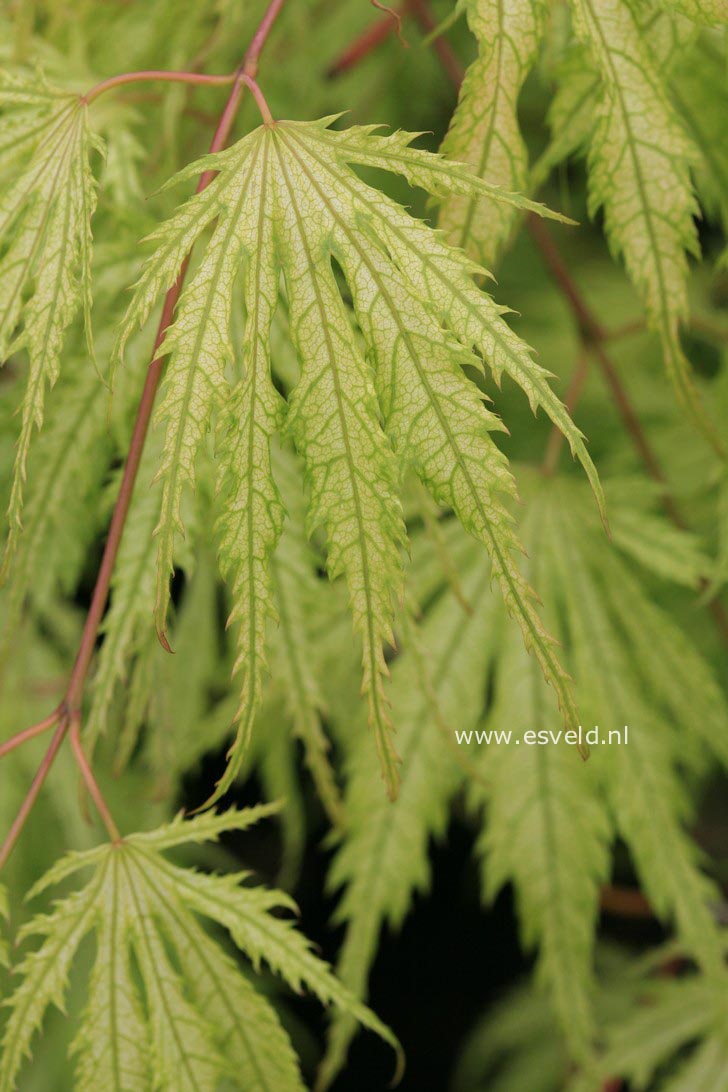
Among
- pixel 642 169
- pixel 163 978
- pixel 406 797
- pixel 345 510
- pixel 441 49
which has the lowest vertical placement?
pixel 163 978

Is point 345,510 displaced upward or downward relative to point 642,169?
downward

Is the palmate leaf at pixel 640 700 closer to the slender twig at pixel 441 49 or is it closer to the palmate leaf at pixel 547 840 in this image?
the palmate leaf at pixel 547 840

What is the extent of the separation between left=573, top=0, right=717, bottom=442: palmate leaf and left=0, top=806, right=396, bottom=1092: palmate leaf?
0.47m

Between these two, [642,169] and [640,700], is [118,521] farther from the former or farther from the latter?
[640,700]

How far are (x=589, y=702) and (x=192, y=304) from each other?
A: 67 cm

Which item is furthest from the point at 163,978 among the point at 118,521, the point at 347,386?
the point at 347,386

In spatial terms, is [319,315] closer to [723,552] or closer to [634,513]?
[723,552]

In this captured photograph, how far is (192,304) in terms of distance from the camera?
1.88 ft

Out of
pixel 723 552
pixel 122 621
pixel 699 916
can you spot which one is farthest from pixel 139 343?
pixel 699 916

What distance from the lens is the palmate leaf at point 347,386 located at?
0.55 meters

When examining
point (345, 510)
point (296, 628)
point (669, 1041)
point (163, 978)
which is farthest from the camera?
point (669, 1041)

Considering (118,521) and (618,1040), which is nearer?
(118,521)

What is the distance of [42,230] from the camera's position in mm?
651

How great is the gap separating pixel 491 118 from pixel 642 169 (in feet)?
0.38
